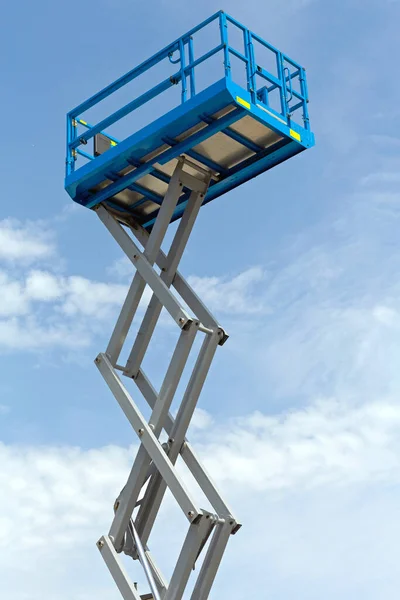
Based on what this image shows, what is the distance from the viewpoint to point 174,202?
Answer: 14.2m

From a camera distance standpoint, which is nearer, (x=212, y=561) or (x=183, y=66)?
(x=212, y=561)

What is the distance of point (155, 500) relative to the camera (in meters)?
13.7

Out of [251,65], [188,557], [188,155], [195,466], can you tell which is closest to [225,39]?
[251,65]

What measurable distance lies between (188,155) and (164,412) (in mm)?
3954

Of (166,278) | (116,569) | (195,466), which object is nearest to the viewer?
(116,569)

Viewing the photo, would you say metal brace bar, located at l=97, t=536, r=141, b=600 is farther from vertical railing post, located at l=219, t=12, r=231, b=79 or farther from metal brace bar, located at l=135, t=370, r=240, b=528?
vertical railing post, located at l=219, t=12, r=231, b=79

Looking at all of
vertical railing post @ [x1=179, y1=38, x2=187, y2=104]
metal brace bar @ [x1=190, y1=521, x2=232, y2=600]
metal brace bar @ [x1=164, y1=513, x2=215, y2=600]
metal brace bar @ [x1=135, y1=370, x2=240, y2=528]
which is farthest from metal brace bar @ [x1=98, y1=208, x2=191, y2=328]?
metal brace bar @ [x1=190, y1=521, x2=232, y2=600]

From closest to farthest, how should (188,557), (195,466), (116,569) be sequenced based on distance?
(188,557) → (116,569) → (195,466)

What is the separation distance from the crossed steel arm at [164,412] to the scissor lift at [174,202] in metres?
0.02

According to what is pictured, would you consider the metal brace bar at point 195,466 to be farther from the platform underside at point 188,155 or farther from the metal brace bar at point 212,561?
the platform underside at point 188,155

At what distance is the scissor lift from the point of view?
42.8 ft

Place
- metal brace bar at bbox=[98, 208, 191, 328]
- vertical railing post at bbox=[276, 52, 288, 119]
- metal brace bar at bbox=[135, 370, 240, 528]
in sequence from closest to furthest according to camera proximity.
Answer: metal brace bar at bbox=[135, 370, 240, 528] → metal brace bar at bbox=[98, 208, 191, 328] → vertical railing post at bbox=[276, 52, 288, 119]

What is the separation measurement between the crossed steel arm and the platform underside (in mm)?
317

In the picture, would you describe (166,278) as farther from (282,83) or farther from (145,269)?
(282,83)
